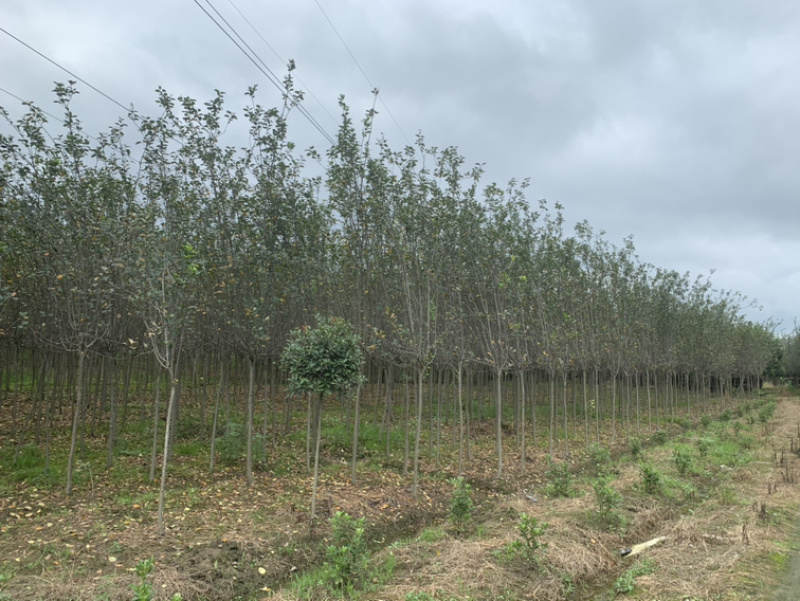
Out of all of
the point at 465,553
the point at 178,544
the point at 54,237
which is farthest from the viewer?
the point at 54,237

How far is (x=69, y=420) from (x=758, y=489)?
1775 cm

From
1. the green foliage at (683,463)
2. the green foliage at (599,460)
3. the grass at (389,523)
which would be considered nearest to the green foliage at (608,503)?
the grass at (389,523)

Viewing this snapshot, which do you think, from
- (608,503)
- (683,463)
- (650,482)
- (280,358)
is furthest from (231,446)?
(683,463)

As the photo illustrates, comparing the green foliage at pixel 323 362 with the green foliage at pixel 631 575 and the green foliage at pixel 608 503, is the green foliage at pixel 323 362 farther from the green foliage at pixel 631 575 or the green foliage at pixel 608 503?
the green foliage at pixel 631 575

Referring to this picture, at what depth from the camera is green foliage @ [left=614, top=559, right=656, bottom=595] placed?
231 inches

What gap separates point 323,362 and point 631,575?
5.08m

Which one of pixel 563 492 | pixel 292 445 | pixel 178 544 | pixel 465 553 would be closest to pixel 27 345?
pixel 292 445

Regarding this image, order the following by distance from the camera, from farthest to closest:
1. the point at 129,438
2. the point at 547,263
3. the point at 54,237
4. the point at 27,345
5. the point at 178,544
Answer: the point at 547,263, the point at 129,438, the point at 27,345, the point at 54,237, the point at 178,544

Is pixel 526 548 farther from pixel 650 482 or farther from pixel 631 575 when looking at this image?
pixel 650 482

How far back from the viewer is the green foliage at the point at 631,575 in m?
5.88

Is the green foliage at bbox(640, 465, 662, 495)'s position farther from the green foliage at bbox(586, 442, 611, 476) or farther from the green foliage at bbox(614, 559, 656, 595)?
the green foliage at bbox(614, 559, 656, 595)

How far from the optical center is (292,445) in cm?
1364

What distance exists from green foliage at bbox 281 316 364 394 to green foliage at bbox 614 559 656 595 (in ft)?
15.0

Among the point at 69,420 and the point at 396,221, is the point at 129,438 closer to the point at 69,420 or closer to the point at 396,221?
the point at 69,420
